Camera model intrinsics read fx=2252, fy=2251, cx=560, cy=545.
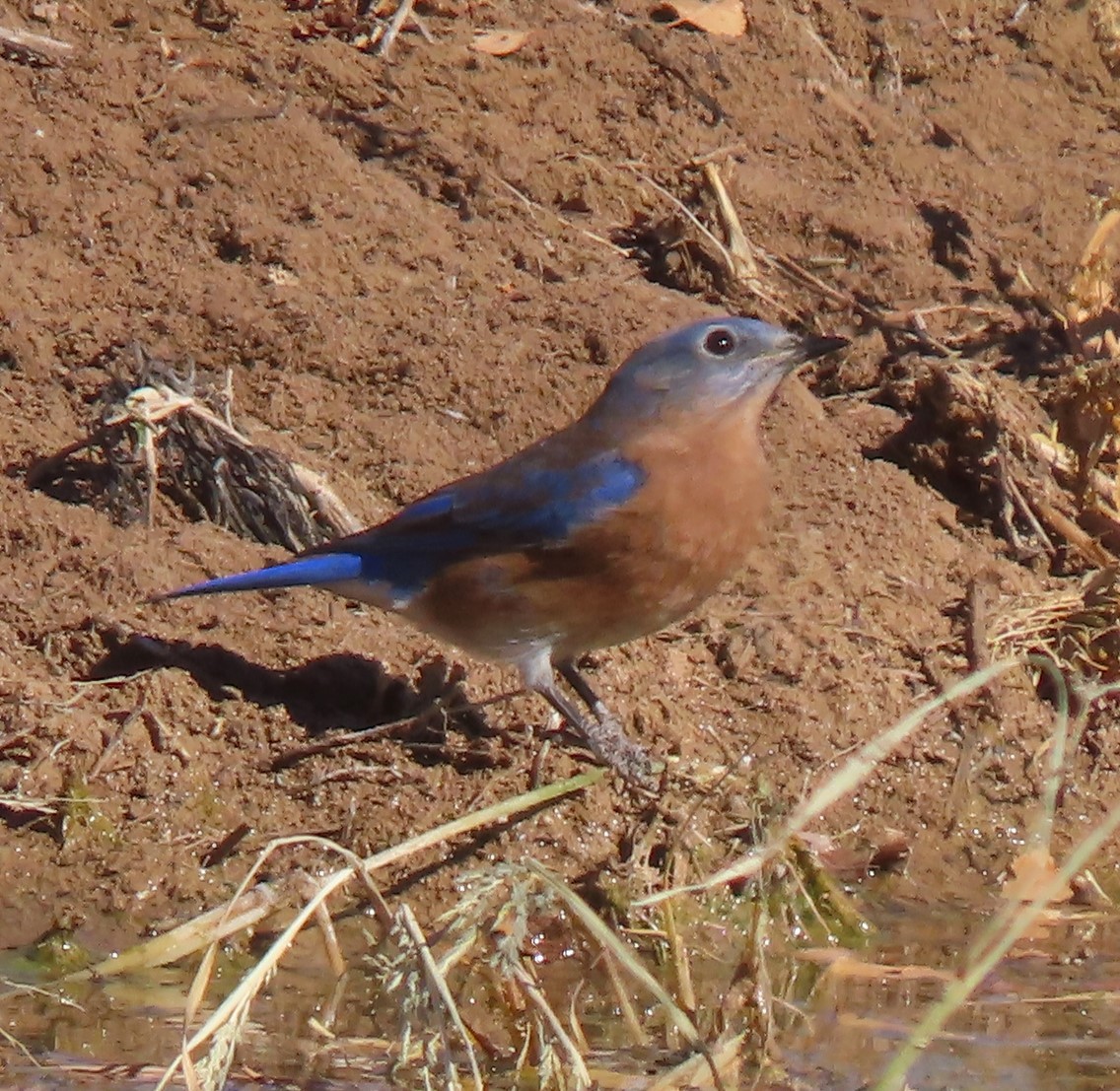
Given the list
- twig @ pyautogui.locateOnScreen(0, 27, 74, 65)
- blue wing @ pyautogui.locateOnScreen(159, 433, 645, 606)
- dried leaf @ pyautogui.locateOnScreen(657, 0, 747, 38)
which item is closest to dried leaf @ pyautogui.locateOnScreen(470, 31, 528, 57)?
dried leaf @ pyautogui.locateOnScreen(657, 0, 747, 38)

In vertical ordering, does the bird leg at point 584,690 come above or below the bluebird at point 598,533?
below

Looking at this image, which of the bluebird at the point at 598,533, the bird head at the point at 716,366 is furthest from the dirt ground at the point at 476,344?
the bird head at the point at 716,366

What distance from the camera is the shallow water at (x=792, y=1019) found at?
4.55 metres

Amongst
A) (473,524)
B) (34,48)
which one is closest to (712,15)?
(34,48)

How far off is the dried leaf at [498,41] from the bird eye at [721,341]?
255 centimetres

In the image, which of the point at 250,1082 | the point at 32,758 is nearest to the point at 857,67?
the point at 32,758

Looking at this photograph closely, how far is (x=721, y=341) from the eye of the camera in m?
6.19

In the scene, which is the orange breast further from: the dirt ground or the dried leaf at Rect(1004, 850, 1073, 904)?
the dried leaf at Rect(1004, 850, 1073, 904)

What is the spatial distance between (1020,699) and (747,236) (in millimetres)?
2156

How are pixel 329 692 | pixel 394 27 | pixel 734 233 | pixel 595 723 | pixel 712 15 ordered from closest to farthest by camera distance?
1. pixel 595 723
2. pixel 329 692
3. pixel 734 233
4. pixel 394 27
5. pixel 712 15

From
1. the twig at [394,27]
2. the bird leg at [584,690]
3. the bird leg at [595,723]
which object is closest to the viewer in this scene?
the bird leg at [595,723]

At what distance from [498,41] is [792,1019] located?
4590 millimetres

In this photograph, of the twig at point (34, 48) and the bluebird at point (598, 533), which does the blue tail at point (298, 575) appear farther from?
the twig at point (34, 48)

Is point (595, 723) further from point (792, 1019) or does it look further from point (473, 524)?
point (792, 1019)
